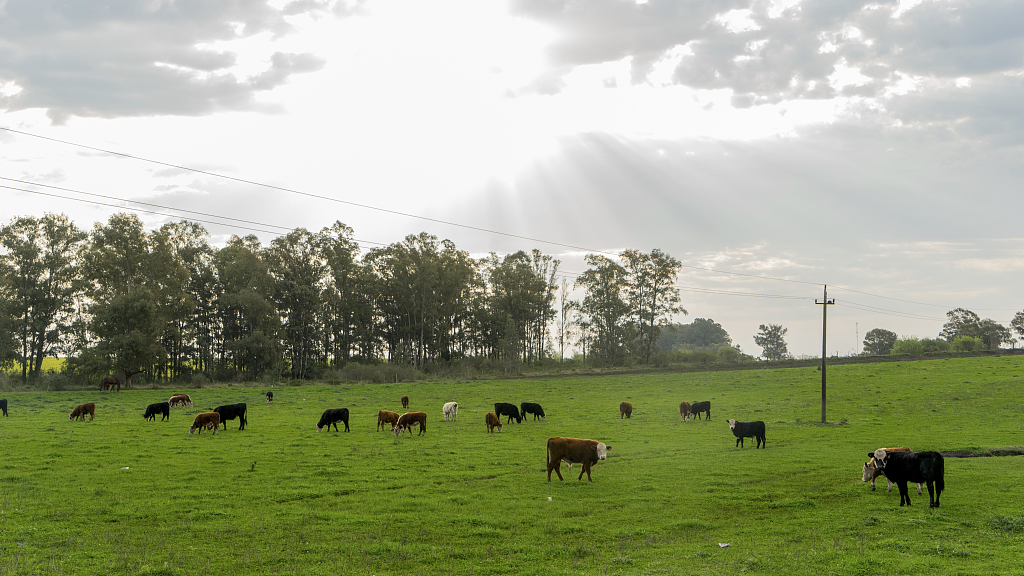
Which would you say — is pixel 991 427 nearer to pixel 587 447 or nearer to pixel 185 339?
pixel 587 447

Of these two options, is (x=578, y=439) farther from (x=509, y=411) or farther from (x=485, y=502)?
(x=509, y=411)

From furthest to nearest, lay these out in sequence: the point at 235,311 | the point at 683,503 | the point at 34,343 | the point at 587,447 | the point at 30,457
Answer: the point at 235,311, the point at 34,343, the point at 30,457, the point at 587,447, the point at 683,503

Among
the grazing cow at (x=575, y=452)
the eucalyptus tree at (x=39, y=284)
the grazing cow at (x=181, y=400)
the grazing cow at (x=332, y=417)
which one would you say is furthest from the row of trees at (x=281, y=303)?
the grazing cow at (x=575, y=452)

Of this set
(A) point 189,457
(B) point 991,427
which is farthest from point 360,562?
(B) point 991,427

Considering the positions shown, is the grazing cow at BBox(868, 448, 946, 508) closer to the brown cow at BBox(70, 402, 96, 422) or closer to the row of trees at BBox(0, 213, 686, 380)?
the brown cow at BBox(70, 402, 96, 422)

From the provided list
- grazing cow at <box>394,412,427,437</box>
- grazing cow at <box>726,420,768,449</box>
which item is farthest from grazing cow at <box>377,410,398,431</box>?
grazing cow at <box>726,420,768,449</box>

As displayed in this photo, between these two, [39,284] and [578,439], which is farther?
[39,284]

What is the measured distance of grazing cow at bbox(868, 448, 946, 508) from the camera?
16.2 meters

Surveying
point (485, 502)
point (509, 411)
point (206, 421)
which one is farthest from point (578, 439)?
point (206, 421)

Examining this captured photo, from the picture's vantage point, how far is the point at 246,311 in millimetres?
79562

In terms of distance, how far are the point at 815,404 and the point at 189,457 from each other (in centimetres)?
4097

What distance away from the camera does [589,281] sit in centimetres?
9750

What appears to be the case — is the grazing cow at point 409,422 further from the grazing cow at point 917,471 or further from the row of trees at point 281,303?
the row of trees at point 281,303

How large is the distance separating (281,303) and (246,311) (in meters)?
6.81
